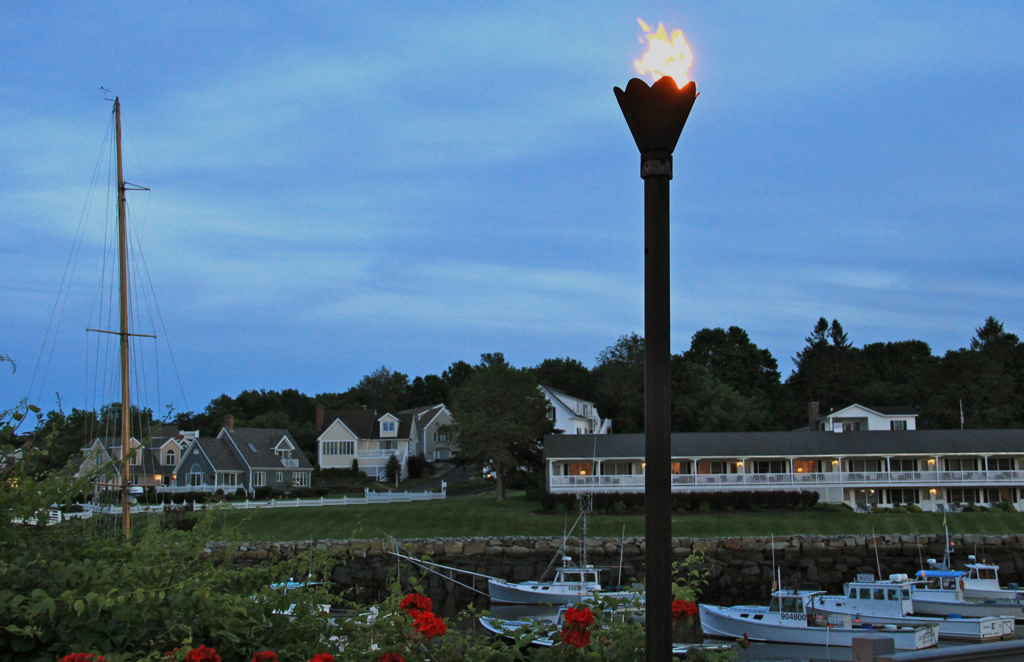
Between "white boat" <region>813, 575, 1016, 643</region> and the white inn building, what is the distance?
20.5 m

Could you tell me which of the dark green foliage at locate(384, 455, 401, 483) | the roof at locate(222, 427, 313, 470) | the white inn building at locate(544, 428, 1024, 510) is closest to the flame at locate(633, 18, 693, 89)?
the white inn building at locate(544, 428, 1024, 510)

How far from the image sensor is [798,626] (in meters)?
21.2

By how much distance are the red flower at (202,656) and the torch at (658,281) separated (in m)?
2.07

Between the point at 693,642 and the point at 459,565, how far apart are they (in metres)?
30.0

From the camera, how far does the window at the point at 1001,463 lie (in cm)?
4628

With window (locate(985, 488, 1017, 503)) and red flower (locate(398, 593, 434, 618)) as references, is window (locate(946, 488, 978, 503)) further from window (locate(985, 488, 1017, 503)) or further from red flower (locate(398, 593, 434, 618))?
red flower (locate(398, 593, 434, 618))

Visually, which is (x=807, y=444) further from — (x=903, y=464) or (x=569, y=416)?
(x=569, y=416)

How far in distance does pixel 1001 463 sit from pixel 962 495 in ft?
11.5

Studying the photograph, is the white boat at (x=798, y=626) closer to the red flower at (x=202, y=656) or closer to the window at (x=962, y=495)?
the red flower at (x=202, y=656)

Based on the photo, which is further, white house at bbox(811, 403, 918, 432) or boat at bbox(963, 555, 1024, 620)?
white house at bbox(811, 403, 918, 432)

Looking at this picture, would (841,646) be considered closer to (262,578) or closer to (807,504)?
(262,578)

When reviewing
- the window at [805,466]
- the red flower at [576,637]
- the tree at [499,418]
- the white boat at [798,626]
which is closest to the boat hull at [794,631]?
the white boat at [798,626]

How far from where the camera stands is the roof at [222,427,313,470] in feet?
201

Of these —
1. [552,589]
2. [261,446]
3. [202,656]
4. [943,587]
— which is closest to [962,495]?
[943,587]
